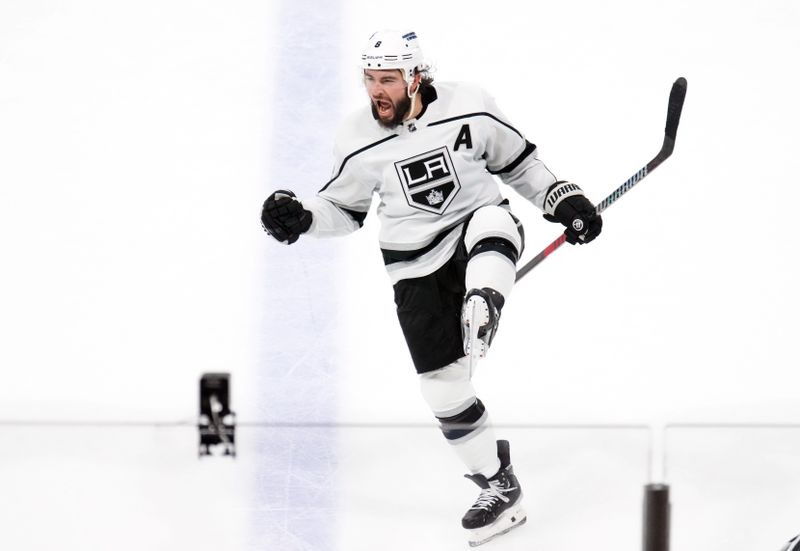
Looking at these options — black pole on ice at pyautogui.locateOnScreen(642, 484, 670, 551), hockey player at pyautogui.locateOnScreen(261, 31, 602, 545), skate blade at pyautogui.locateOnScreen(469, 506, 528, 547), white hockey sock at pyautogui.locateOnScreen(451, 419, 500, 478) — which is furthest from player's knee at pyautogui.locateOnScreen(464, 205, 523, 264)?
black pole on ice at pyautogui.locateOnScreen(642, 484, 670, 551)

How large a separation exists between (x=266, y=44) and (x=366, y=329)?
44.5 inches

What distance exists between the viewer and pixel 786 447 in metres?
1.94

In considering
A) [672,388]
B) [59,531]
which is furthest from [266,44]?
[59,531]

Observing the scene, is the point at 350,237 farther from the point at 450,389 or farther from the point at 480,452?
the point at 480,452

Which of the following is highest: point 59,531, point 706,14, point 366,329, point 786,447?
point 706,14

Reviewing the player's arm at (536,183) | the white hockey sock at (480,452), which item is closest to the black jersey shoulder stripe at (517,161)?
the player's arm at (536,183)

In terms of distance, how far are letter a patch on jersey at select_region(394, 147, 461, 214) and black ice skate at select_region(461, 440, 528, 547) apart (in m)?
0.68

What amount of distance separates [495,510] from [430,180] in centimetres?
81

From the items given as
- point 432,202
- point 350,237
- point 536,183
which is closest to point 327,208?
point 432,202

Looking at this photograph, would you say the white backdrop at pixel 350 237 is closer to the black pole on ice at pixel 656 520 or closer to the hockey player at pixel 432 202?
the hockey player at pixel 432 202

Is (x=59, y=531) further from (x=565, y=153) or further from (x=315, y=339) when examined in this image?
(x=565, y=153)

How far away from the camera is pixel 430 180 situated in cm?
266

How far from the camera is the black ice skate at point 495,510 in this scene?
213cm

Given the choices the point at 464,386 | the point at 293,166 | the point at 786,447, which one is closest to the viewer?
the point at 786,447
